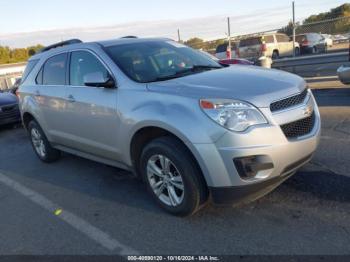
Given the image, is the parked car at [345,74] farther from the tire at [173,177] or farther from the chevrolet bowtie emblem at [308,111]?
the tire at [173,177]

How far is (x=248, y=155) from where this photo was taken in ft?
10.8

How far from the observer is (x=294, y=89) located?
3.73 meters

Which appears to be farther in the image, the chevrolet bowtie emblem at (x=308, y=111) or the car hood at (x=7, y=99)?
the car hood at (x=7, y=99)

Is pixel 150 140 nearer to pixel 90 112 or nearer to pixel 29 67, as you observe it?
A: pixel 90 112

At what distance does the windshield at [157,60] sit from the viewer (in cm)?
428

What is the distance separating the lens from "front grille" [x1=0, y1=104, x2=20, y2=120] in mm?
10118

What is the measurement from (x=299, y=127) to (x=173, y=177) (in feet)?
4.17

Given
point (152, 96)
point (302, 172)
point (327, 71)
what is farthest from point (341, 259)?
point (327, 71)

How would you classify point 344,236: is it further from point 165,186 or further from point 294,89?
point 165,186

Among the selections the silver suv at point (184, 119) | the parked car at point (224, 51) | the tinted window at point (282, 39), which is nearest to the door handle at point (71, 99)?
the silver suv at point (184, 119)

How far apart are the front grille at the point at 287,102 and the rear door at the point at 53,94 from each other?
112 inches

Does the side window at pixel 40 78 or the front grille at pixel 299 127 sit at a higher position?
the side window at pixel 40 78

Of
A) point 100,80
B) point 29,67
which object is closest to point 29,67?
point 29,67

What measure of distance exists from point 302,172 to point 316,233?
52.9 inches
